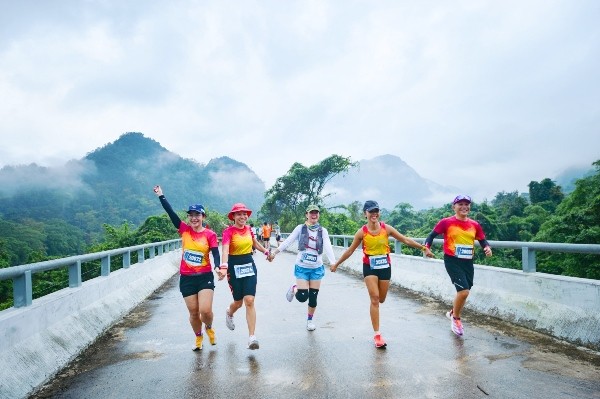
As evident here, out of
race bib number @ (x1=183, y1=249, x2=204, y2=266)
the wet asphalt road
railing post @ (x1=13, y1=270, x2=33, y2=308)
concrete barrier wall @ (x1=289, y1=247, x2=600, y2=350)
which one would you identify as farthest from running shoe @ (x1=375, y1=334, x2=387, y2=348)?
railing post @ (x1=13, y1=270, x2=33, y2=308)

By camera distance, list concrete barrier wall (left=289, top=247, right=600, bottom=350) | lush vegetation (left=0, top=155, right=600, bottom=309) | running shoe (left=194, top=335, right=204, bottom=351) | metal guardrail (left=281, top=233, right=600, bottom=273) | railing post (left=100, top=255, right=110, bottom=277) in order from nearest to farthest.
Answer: concrete barrier wall (left=289, top=247, right=600, bottom=350), metal guardrail (left=281, top=233, right=600, bottom=273), running shoe (left=194, top=335, right=204, bottom=351), railing post (left=100, top=255, right=110, bottom=277), lush vegetation (left=0, top=155, right=600, bottom=309)


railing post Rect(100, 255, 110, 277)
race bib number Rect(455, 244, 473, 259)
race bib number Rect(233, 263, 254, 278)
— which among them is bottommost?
railing post Rect(100, 255, 110, 277)

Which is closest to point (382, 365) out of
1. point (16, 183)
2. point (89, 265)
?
point (89, 265)

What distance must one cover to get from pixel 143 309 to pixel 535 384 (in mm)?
7224

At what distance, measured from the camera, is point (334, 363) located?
4.96 metres

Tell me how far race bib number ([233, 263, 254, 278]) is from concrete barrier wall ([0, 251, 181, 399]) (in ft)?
7.30

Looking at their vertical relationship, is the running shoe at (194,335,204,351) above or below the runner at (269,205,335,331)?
below

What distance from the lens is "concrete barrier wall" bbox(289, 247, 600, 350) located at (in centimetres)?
532

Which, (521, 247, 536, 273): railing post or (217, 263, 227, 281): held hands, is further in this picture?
(521, 247, 536, 273): railing post

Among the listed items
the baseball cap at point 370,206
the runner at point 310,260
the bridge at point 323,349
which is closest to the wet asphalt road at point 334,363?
the bridge at point 323,349

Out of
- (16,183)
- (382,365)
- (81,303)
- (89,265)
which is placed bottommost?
(89,265)

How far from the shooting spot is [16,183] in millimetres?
187125

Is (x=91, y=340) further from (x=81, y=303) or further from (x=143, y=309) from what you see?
(x=143, y=309)

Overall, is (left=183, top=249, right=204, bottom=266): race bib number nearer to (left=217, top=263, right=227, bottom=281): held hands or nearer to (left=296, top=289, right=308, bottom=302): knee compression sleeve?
(left=217, top=263, right=227, bottom=281): held hands
